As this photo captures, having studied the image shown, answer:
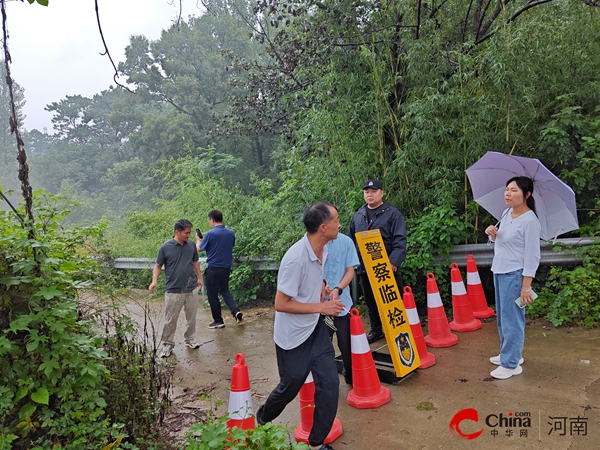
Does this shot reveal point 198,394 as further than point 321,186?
No

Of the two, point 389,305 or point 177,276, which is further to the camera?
point 177,276

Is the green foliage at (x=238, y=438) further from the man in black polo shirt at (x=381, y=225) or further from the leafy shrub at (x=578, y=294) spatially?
the leafy shrub at (x=578, y=294)

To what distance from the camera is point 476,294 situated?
5578mm

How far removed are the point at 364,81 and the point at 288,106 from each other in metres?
2.98

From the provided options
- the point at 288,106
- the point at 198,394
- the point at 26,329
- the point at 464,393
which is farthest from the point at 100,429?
the point at 288,106

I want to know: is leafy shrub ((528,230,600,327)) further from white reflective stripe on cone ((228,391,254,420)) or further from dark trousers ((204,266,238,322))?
dark trousers ((204,266,238,322))

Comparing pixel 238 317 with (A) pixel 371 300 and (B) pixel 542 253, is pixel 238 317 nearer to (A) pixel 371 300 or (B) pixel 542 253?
(A) pixel 371 300

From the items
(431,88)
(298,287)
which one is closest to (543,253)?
(431,88)

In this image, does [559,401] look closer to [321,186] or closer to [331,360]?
[331,360]

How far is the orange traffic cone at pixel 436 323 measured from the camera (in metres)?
4.66

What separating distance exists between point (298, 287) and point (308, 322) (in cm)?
26

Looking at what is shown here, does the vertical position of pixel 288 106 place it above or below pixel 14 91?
above

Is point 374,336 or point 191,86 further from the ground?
point 191,86

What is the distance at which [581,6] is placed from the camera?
6.58m
